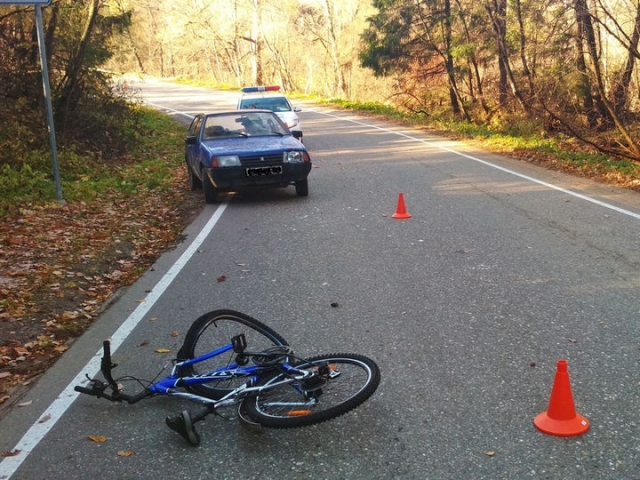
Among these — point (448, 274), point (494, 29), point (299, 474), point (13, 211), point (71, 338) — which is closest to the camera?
point (299, 474)

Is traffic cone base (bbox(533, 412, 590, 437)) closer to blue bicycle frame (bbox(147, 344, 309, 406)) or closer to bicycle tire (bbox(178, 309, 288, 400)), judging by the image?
blue bicycle frame (bbox(147, 344, 309, 406))

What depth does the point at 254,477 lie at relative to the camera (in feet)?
11.0

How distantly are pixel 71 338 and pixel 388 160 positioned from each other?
11.3 m

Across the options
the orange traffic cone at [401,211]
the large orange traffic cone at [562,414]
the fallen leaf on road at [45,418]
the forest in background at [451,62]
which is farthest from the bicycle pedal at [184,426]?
the forest in background at [451,62]

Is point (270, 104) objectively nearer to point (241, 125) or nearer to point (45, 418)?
point (241, 125)

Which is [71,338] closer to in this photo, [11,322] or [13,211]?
[11,322]

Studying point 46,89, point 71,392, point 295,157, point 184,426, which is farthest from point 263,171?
point 184,426

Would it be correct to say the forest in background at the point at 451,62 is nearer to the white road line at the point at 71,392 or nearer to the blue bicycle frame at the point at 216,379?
the white road line at the point at 71,392

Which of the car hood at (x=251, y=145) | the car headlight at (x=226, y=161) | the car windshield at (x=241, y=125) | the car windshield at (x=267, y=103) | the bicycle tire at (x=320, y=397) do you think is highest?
the car windshield at (x=267, y=103)

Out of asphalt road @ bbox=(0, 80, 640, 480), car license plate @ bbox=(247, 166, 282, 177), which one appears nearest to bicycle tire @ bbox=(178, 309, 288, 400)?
asphalt road @ bbox=(0, 80, 640, 480)

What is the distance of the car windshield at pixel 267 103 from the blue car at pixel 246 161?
705 cm

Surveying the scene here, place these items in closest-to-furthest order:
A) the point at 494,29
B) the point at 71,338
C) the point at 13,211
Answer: the point at 71,338 < the point at 13,211 < the point at 494,29

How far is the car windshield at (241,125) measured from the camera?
40.0ft

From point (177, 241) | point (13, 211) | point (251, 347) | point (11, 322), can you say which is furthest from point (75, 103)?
point (251, 347)
